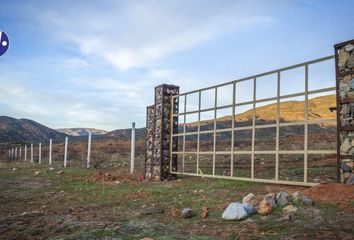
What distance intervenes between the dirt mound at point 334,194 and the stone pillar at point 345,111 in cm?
54

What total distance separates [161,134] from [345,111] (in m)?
6.71

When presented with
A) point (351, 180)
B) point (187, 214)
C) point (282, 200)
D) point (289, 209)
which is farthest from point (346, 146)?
point (187, 214)

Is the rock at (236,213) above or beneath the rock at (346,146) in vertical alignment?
beneath

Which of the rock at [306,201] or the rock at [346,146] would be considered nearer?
the rock at [306,201]

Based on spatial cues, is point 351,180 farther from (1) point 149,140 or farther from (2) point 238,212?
(1) point 149,140

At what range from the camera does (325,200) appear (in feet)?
17.7

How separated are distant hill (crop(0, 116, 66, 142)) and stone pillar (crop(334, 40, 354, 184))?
291ft

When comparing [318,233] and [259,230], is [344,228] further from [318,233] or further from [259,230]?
[259,230]

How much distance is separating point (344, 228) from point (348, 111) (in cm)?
306

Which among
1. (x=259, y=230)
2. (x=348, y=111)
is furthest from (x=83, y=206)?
(x=348, y=111)

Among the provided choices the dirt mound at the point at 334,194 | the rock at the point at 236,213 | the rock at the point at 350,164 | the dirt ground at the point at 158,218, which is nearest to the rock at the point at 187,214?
the dirt ground at the point at 158,218

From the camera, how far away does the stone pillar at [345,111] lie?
251 inches

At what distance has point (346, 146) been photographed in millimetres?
6457

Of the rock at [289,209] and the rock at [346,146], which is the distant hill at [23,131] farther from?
the rock at [289,209]
